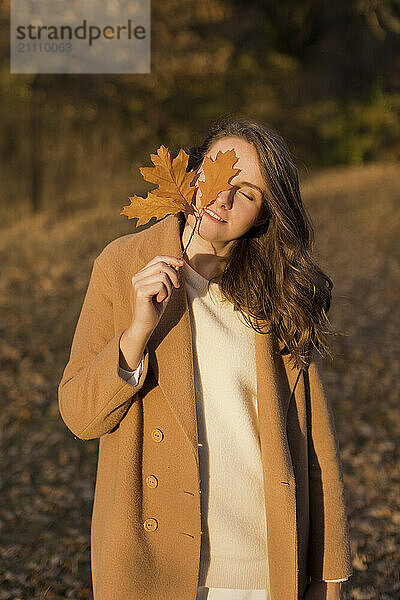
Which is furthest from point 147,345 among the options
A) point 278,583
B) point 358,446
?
point 358,446

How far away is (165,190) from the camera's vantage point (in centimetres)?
180

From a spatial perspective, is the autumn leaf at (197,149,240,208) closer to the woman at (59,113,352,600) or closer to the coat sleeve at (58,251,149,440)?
the woman at (59,113,352,600)

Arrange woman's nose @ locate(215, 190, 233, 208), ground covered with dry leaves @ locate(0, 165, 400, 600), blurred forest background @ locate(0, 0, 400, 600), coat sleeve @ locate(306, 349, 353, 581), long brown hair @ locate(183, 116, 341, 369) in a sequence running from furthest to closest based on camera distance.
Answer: blurred forest background @ locate(0, 0, 400, 600), ground covered with dry leaves @ locate(0, 165, 400, 600), coat sleeve @ locate(306, 349, 353, 581), long brown hair @ locate(183, 116, 341, 369), woman's nose @ locate(215, 190, 233, 208)

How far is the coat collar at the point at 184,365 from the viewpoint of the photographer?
1.86m

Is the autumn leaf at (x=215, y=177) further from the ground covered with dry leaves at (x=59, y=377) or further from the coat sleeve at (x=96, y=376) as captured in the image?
the ground covered with dry leaves at (x=59, y=377)

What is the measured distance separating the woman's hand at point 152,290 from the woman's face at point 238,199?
0.67 feet

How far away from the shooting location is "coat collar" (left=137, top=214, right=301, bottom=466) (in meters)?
1.86

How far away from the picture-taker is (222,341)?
6.54 ft

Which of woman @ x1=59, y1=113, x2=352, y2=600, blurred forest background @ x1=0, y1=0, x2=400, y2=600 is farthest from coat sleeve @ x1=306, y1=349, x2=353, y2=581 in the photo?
blurred forest background @ x1=0, y1=0, x2=400, y2=600

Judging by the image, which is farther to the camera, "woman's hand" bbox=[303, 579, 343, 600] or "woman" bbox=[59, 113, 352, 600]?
"woman's hand" bbox=[303, 579, 343, 600]

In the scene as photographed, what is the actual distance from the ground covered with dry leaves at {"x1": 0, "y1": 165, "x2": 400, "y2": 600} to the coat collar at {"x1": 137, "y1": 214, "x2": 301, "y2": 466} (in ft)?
5.30

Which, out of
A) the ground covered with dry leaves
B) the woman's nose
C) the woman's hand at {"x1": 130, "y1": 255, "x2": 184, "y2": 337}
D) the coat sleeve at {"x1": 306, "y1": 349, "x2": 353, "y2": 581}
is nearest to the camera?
the woman's hand at {"x1": 130, "y1": 255, "x2": 184, "y2": 337}

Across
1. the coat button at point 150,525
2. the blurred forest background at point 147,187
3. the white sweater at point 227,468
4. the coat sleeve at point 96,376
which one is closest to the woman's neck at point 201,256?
the white sweater at point 227,468

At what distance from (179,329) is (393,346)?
282 inches
